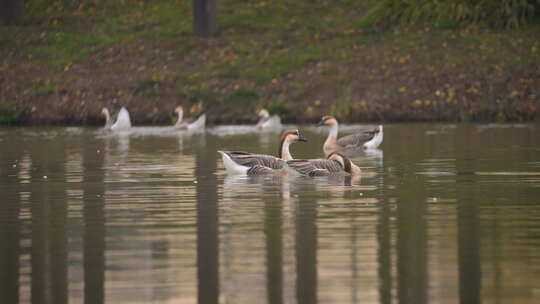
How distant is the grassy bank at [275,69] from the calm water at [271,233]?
15.7m

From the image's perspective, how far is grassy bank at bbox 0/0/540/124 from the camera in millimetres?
40531

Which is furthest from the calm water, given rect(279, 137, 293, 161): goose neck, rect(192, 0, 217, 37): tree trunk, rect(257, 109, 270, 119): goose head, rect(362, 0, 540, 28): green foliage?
rect(192, 0, 217, 37): tree trunk

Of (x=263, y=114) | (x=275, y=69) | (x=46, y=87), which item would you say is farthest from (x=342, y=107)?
(x=46, y=87)

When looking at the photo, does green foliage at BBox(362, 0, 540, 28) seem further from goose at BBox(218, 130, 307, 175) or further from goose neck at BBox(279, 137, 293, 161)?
goose at BBox(218, 130, 307, 175)

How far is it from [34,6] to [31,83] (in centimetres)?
1035

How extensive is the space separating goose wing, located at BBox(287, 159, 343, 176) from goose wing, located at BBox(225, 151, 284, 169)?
63cm

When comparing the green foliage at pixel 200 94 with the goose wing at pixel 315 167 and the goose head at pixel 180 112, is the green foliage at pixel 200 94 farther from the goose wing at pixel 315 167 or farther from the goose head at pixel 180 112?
the goose wing at pixel 315 167

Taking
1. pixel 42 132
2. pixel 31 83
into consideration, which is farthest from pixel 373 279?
pixel 31 83

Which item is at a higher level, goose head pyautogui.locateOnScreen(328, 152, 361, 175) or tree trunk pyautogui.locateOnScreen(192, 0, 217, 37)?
tree trunk pyautogui.locateOnScreen(192, 0, 217, 37)

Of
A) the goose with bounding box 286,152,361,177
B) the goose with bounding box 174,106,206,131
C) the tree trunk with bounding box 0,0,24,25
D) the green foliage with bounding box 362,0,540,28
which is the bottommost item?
the goose with bounding box 286,152,361,177

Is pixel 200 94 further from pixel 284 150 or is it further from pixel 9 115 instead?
pixel 284 150

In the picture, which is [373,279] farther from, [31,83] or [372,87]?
[31,83]

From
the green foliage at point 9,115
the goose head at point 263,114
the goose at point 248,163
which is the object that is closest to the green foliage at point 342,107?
the goose head at point 263,114

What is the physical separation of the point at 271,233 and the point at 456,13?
109ft
